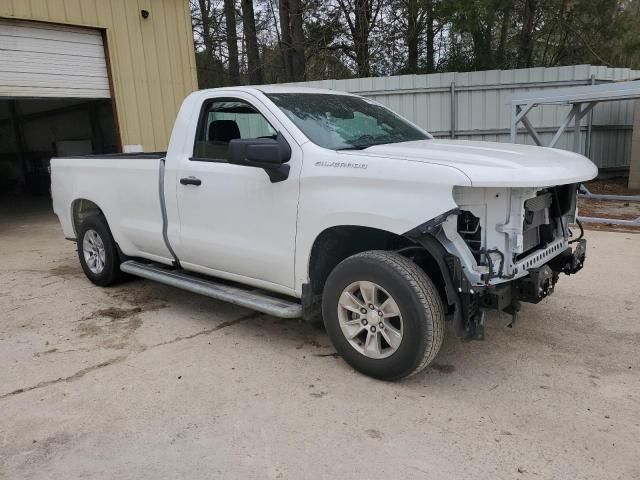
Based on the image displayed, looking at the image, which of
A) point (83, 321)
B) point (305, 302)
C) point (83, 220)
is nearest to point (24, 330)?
point (83, 321)

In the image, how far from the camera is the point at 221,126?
16.1ft

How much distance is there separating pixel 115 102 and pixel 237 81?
11796mm

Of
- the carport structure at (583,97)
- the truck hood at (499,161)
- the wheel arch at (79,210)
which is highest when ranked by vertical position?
the carport structure at (583,97)

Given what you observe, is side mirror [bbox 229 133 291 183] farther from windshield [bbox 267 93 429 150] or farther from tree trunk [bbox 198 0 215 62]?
tree trunk [bbox 198 0 215 62]

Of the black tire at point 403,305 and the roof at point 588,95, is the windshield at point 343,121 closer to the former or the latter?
the black tire at point 403,305

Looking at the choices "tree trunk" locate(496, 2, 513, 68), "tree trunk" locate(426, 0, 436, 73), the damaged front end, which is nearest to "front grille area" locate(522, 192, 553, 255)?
the damaged front end

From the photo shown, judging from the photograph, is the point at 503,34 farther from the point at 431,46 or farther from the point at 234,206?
the point at 234,206

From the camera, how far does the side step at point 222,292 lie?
4.14 meters

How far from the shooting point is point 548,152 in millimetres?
4129

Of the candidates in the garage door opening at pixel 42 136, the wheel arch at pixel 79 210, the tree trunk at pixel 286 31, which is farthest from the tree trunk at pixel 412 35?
the wheel arch at pixel 79 210

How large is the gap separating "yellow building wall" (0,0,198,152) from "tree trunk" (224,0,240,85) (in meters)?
8.92

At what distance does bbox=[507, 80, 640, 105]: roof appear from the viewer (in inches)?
338

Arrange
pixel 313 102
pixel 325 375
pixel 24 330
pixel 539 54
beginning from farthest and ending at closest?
pixel 539 54
pixel 24 330
pixel 313 102
pixel 325 375

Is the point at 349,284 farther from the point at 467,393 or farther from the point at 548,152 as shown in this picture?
the point at 548,152
